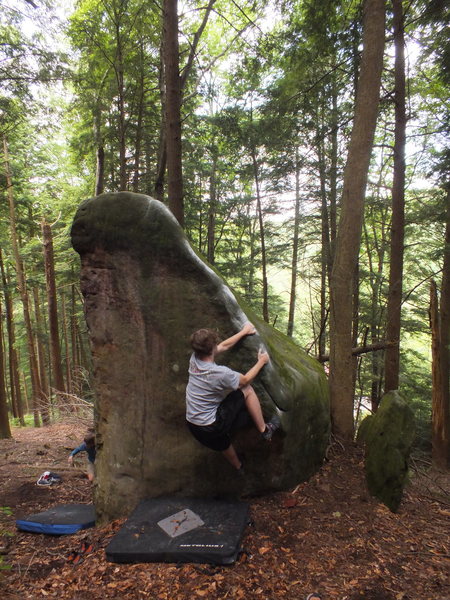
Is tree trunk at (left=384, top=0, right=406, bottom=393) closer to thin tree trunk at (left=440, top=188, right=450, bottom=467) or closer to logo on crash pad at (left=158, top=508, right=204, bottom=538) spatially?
thin tree trunk at (left=440, top=188, right=450, bottom=467)

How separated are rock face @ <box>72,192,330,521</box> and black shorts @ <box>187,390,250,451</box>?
14.4 inches

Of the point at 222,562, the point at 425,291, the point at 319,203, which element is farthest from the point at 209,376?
the point at 425,291

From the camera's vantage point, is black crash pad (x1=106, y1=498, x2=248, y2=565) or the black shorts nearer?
black crash pad (x1=106, y1=498, x2=248, y2=565)

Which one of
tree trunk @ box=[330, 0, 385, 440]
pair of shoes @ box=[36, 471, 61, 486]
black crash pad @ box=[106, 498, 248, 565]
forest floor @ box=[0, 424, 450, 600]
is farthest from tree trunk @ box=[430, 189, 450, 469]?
pair of shoes @ box=[36, 471, 61, 486]

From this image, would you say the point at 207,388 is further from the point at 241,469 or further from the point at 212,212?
the point at 212,212

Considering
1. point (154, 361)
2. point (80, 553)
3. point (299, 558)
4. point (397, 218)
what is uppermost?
point (397, 218)

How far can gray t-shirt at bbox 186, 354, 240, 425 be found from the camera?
358 centimetres

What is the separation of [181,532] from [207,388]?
4.66 feet

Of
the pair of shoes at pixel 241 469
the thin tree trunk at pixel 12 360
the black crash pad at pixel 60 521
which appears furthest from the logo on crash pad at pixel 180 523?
the thin tree trunk at pixel 12 360

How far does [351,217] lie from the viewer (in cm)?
543

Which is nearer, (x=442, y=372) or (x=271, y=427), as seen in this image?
(x=271, y=427)

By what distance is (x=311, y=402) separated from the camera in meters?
4.76

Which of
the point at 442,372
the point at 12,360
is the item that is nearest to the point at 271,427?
the point at 442,372

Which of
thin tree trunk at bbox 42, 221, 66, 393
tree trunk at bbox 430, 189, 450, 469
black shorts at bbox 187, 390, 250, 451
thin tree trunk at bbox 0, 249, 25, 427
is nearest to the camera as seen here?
black shorts at bbox 187, 390, 250, 451
